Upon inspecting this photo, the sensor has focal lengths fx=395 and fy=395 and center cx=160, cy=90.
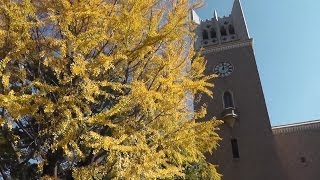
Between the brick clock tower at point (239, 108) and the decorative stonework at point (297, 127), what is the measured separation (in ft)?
4.56

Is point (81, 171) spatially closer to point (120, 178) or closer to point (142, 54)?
point (120, 178)

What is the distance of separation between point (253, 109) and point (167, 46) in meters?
12.5

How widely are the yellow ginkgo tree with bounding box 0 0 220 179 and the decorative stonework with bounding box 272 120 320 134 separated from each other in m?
13.0

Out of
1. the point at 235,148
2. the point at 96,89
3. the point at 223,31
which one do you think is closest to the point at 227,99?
the point at 235,148

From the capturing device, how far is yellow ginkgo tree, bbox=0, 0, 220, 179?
3887 millimetres

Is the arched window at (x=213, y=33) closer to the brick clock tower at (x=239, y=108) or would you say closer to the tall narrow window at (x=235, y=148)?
the brick clock tower at (x=239, y=108)

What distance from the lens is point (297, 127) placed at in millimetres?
17109

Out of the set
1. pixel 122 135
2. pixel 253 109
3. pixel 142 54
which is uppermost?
pixel 253 109

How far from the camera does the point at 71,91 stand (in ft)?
13.3

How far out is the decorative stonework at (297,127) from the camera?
1698 cm

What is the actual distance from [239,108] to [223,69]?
2.44 metres

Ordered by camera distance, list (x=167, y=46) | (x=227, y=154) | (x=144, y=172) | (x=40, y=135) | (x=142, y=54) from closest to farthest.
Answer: (x=144, y=172) → (x=40, y=135) → (x=142, y=54) → (x=167, y=46) → (x=227, y=154)

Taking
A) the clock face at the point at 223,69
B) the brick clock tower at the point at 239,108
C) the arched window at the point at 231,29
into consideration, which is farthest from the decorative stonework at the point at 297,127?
the arched window at the point at 231,29

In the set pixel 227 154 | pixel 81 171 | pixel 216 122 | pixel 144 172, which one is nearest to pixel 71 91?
pixel 81 171
